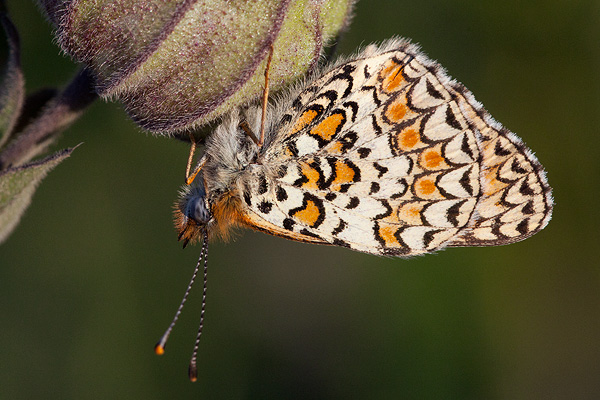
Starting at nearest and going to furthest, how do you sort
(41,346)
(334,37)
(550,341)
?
1. (334,37)
2. (41,346)
3. (550,341)

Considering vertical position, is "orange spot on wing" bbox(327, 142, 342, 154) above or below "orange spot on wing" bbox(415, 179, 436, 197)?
above

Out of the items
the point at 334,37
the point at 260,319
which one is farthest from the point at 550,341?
the point at 334,37

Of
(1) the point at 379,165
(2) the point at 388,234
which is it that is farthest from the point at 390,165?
(2) the point at 388,234

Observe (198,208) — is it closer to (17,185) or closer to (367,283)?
(17,185)

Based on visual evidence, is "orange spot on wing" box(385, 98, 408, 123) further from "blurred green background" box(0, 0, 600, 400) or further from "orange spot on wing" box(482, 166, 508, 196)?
"blurred green background" box(0, 0, 600, 400)

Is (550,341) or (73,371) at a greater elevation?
(550,341)

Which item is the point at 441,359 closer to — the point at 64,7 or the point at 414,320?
the point at 414,320

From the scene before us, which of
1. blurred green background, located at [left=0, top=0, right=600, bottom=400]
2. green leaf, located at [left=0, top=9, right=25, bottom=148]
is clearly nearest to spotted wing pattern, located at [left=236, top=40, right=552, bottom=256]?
green leaf, located at [left=0, top=9, right=25, bottom=148]
